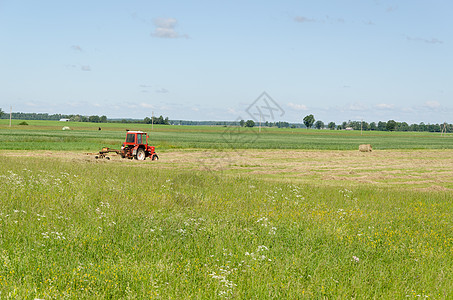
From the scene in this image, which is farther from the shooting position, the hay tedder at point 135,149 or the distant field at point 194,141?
the distant field at point 194,141

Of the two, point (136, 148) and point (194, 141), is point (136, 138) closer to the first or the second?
point (136, 148)

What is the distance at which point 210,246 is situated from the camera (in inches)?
340

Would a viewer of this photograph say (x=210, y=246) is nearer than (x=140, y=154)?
Yes

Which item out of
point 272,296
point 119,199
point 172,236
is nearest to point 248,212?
point 172,236

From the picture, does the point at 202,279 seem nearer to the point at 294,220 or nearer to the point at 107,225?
the point at 107,225

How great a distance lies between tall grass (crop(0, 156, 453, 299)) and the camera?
677 cm

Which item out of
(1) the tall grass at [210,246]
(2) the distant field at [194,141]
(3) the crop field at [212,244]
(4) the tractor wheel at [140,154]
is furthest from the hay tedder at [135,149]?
(1) the tall grass at [210,246]

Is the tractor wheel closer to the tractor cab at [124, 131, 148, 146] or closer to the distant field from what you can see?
the tractor cab at [124, 131, 148, 146]

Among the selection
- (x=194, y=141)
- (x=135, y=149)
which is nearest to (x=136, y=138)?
(x=135, y=149)

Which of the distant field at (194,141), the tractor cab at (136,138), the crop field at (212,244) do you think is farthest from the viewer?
the distant field at (194,141)

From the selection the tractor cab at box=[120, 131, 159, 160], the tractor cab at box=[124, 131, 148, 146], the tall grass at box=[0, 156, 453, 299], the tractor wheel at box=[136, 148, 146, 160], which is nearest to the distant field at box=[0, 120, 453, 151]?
the tractor cab at box=[120, 131, 159, 160]

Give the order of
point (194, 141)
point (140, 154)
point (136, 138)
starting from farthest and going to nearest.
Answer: point (194, 141), point (136, 138), point (140, 154)

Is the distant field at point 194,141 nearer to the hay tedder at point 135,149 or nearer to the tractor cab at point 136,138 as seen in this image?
the hay tedder at point 135,149

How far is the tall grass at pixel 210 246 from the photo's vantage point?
6.77m
